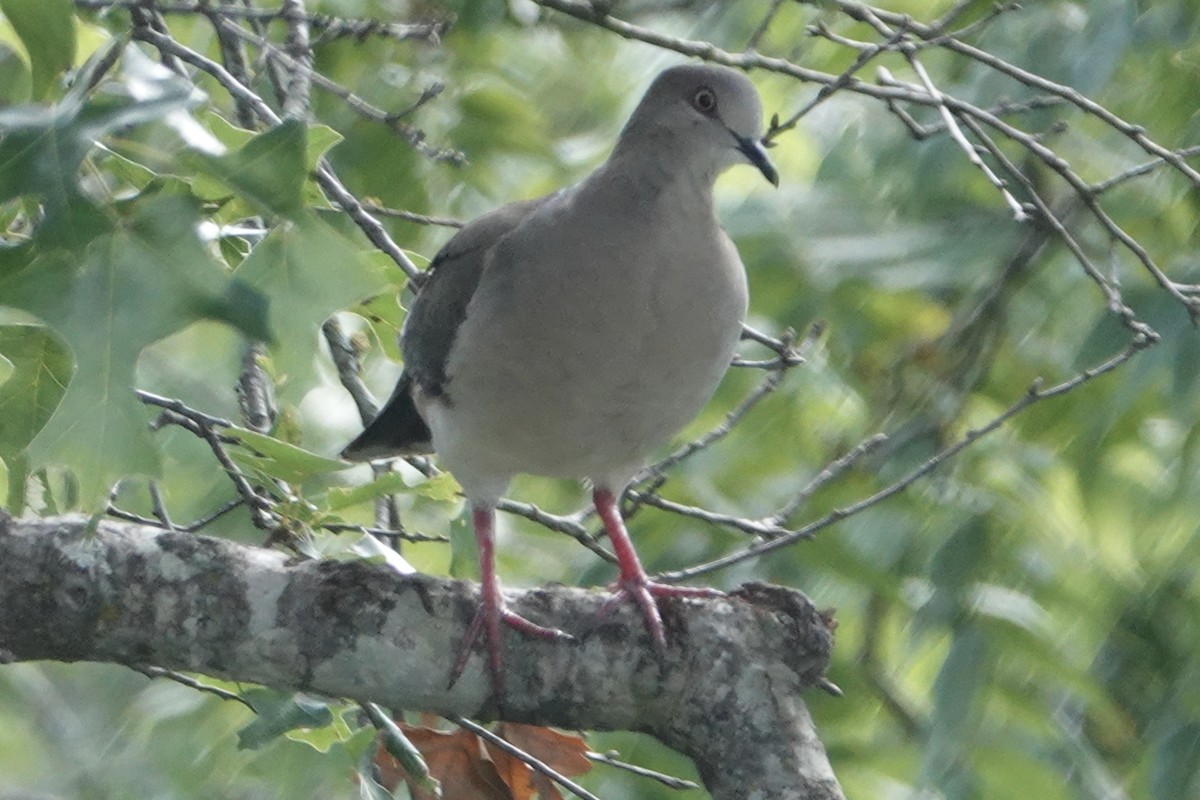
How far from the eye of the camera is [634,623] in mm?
2604

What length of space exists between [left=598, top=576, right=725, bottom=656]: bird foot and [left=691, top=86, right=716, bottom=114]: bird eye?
103 cm

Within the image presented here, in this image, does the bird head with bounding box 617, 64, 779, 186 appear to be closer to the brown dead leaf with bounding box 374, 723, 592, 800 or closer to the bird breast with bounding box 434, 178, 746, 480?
the bird breast with bounding box 434, 178, 746, 480

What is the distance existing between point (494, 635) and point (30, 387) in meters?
0.83

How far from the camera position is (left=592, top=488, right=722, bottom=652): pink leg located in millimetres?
2596

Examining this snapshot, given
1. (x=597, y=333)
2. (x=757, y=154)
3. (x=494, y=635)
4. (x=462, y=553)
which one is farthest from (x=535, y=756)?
(x=757, y=154)

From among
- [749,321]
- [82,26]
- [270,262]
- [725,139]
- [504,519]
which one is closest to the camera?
[270,262]

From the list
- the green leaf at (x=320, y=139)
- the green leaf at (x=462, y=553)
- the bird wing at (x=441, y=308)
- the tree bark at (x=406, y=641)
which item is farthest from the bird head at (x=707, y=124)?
the green leaf at (x=320, y=139)

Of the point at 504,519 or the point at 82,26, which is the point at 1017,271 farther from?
the point at 82,26

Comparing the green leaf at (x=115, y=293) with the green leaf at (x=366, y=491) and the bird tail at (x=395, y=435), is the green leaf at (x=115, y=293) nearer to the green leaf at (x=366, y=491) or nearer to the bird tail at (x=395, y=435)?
the green leaf at (x=366, y=491)

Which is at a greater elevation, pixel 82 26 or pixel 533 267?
pixel 82 26

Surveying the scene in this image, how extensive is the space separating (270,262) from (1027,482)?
9.03ft

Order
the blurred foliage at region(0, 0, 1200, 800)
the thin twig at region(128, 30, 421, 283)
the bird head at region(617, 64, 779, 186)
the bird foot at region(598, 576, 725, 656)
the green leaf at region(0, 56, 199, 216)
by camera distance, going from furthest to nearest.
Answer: the blurred foliage at region(0, 0, 1200, 800)
the bird head at region(617, 64, 779, 186)
the thin twig at region(128, 30, 421, 283)
the bird foot at region(598, 576, 725, 656)
the green leaf at region(0, 56, 199, 216)

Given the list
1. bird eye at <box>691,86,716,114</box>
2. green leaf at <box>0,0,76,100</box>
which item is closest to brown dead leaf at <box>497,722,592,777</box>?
bird eye at <box>691,86,716,114</box>

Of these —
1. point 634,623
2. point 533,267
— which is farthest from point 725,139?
point 634,623
